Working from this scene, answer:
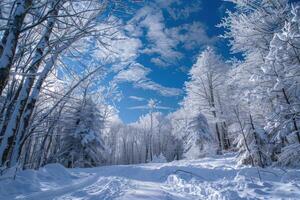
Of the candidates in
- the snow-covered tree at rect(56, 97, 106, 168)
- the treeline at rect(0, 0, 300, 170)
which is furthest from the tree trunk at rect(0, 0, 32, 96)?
the snow-covered tree at rect(56, 97, 106, 168)

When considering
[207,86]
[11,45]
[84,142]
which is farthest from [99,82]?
[207,86]

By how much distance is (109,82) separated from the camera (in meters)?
9.32

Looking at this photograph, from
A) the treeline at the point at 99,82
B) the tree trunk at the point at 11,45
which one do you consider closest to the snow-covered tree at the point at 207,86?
the treeline at the point at 99,82

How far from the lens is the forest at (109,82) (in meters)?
3.27

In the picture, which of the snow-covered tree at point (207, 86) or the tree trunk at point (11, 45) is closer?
the tree trunk at point (11, 45)

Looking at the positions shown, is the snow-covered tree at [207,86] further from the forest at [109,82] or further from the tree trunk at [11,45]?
the tree trunk at [11,45]

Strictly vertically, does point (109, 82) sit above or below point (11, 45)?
above

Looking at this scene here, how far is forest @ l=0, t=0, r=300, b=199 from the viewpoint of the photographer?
10.7 feet

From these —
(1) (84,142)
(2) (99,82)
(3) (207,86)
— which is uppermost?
(3) (207,86)

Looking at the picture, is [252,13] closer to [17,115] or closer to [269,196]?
[269,196]

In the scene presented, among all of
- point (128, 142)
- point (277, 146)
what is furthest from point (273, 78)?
point (128, 142)

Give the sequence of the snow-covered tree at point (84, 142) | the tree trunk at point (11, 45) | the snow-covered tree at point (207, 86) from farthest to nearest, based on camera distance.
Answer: the snow-covered tree at point (207, 86) → the snow-covered tree at point (84, 142) → the tree trunk at point (11, 45)

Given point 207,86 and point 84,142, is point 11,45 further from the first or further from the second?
point 207,86

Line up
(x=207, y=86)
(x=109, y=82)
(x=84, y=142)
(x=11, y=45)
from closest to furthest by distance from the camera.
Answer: (x=11, y=45) < (x=109, y=82) < (x=84, y=142) < (x=207, y=86)
